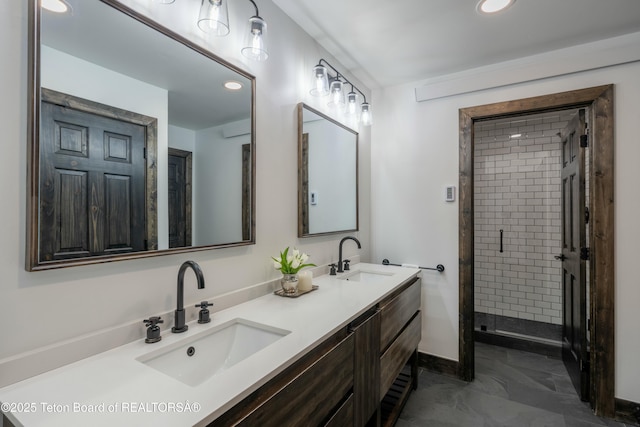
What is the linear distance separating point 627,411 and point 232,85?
127 inches

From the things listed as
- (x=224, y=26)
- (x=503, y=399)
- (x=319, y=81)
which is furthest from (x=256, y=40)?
(x=503, y=399)

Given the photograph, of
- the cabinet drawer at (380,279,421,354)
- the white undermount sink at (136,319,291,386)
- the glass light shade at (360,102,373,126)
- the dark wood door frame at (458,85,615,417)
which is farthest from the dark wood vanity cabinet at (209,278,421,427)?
the glass light shade at (360,102,373,126)

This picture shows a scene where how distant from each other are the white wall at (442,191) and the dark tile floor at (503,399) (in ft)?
0.93

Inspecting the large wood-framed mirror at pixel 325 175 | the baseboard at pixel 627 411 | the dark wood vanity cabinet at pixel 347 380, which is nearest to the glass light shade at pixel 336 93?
the large wood-framed mirror at pixel 325 175

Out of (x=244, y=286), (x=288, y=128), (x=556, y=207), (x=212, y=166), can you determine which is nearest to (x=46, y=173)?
(x=212, y=166)

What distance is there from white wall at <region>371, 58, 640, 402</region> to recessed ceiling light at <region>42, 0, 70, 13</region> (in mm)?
2459

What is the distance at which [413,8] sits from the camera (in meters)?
1.84

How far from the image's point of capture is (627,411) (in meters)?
2.09

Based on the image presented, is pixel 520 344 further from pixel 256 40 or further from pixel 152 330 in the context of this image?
pixel 256 40

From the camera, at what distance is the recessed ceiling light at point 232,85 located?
1.54 meters

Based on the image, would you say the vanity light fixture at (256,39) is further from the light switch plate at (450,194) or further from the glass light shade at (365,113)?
the light switch plate at (450,194)

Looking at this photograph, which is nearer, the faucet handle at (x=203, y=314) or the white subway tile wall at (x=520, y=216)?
the faucet handle at (x=203, y=314)

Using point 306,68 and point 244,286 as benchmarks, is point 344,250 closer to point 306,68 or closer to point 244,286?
point 244,286

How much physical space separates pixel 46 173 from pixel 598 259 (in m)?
3.03
